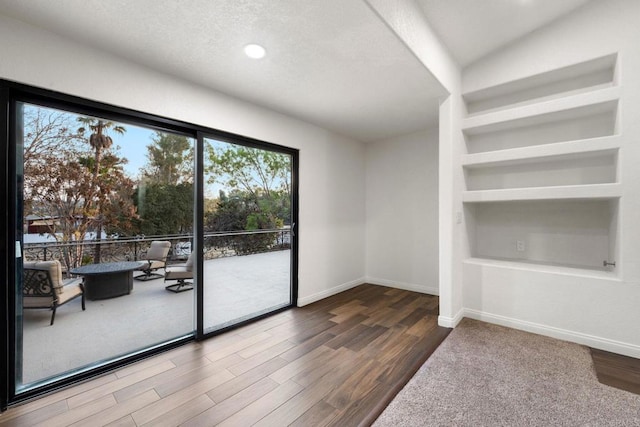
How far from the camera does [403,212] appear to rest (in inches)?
173

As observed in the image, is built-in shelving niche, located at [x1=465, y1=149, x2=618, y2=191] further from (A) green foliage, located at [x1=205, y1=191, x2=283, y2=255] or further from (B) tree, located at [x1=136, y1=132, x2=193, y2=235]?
(B) tree, located at [x1=136, y1=132, x2=193, y2=235]

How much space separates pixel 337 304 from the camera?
3701 mm

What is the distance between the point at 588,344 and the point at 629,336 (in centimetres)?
29

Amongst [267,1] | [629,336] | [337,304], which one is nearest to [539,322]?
[629,336]

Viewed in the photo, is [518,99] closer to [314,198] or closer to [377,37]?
[377,37]

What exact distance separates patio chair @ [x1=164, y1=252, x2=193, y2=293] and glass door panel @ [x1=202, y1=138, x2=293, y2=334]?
0.14 meters

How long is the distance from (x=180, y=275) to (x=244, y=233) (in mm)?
784

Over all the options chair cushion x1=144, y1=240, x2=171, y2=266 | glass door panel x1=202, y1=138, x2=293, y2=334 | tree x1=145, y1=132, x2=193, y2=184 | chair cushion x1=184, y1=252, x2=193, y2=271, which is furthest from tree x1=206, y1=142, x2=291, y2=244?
chair cushion x1=144, y1=240, x2=171, y2=266

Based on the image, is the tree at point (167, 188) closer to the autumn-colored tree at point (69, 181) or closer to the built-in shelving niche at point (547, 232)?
the autumn-colored tree at point (69, 181)

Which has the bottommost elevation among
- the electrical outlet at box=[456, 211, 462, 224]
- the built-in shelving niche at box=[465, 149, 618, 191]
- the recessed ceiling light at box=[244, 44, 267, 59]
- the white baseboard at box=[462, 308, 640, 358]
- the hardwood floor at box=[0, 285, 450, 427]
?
the hardwood floor at box=[0, 285, 450, 427]

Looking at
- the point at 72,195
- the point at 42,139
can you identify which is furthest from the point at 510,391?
the point at 42,139

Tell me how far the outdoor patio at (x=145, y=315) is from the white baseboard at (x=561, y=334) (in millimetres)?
2306

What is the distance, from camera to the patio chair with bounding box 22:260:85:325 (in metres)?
1.89

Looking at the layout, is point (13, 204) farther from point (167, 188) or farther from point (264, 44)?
point (264, 44)
